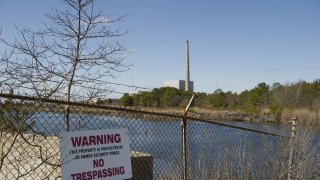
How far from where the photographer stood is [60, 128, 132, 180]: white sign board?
388 centimetres

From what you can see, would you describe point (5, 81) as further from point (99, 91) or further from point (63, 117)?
point (99, 91)

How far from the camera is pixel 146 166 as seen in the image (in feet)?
17.5

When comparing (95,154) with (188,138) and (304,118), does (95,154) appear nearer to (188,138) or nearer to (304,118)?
(188,138)

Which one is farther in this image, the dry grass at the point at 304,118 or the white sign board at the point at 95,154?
the dry grass at the point at 304,118

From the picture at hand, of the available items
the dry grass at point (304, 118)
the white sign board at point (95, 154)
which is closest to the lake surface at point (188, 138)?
the white sign board at point (95, 154)

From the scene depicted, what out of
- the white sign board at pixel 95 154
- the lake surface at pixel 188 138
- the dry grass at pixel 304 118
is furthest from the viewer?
the dry grass at pixel 304 118

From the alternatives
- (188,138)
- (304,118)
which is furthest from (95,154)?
(304,118)

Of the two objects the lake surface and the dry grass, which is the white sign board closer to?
the lake surface

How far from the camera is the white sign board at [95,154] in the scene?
12.7 ft

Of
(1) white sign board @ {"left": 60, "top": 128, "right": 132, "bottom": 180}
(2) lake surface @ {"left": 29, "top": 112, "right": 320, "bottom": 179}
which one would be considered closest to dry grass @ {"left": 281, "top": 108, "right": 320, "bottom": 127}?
(2) lake surface @ {"left": 29, "top": 112, "right": 320, "bottom": 179}

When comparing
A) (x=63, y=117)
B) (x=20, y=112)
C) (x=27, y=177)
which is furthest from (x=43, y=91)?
(x=27, y=177)

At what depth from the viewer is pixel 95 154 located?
4.06m

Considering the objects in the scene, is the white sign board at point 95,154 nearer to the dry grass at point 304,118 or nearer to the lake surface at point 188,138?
the lake surface at point 188,138

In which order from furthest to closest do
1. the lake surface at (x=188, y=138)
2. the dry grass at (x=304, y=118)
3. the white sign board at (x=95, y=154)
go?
the dry grass at (x=304, y=118)
the lake surface at (x=188, y=138)
the white sign board at (x=95, y=154)
